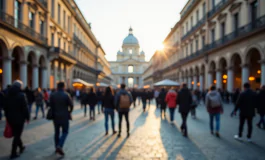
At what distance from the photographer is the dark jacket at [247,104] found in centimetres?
740

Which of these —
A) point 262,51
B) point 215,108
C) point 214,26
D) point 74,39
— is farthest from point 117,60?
point 215,108

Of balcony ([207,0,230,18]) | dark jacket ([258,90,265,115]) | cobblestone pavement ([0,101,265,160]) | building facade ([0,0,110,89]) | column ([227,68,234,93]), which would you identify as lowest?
cobblestone pavement ([0,101,265,160])

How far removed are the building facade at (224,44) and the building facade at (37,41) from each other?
17464 mm

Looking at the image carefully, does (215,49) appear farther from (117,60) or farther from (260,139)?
(117,60)

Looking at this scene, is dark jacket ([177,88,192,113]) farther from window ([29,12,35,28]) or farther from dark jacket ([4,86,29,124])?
window ([29,12,35,28])

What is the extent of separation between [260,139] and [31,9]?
69.6 ft

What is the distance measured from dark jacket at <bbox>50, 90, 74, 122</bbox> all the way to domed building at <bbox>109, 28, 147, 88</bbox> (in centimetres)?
11192

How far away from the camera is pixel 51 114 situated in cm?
599

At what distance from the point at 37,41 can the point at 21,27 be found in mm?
2727

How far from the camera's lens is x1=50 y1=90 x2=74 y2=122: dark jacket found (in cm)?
590

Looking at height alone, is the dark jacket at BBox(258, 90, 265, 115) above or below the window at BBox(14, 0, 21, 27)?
below

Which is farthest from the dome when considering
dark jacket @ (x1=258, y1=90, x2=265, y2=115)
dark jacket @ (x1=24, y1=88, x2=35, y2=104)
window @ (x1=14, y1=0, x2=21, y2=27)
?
dark jacket @ (x1=258, y1=90, x2=265, y2=115)

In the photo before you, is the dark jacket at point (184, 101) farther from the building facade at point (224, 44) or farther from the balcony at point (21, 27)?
the balcony at point (21, 27)

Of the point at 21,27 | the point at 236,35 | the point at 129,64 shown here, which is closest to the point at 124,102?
the point at 21,27
